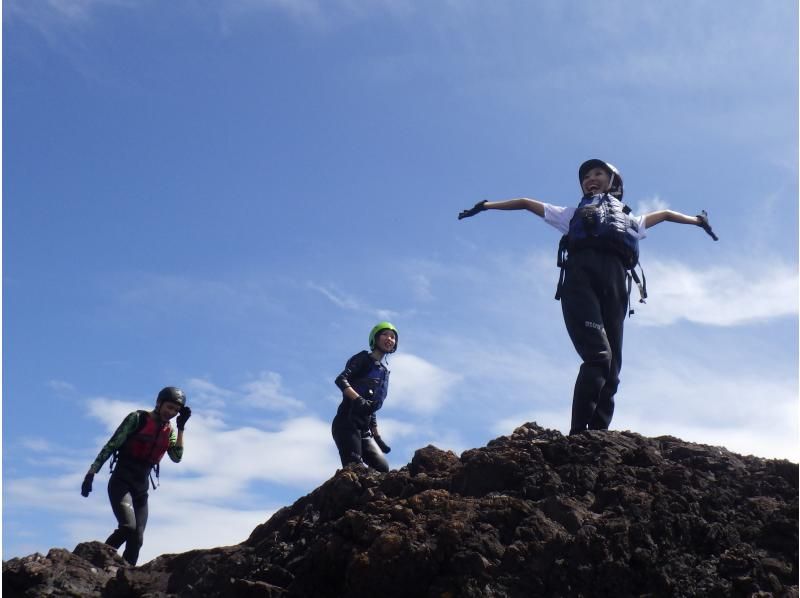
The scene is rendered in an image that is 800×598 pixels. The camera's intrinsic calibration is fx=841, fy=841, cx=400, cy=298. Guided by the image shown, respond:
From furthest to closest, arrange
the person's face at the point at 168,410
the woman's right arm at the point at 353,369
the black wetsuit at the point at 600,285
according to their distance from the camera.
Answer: the woman's right arm at the point at 353,369, the person's face at the point at 168,410, the black wetsuit at the point at 600,285

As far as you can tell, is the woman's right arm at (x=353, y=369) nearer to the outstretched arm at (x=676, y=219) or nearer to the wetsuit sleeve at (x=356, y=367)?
the wetsuit sleeve at (x=356, y=367)

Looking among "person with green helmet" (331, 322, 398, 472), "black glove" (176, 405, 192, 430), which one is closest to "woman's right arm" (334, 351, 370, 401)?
"person with green helmet" (331, 322, 398, 472)

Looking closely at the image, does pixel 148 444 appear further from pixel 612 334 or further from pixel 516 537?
pixel 612 334

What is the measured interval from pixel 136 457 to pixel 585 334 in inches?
184

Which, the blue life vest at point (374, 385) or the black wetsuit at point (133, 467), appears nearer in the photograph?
the black wetsuit at point (133, 467)

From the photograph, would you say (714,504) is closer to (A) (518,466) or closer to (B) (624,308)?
(A) (518,466)

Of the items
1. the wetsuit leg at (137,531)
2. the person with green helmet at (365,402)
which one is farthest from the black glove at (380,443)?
the wetsuit leg at (137,531)

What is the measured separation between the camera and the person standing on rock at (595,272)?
26.2 feet

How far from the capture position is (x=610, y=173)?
8.84 metres

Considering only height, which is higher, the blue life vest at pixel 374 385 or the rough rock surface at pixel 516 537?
the blue life vest at pixel 374 385

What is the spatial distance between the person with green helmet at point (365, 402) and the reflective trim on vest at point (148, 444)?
1872 mm

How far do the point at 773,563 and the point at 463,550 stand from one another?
1981 millimetres

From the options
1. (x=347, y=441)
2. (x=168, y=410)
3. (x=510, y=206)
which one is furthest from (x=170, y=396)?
(x=510, y=206)

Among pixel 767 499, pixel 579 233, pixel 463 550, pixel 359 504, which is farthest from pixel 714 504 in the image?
pixel 579 233
